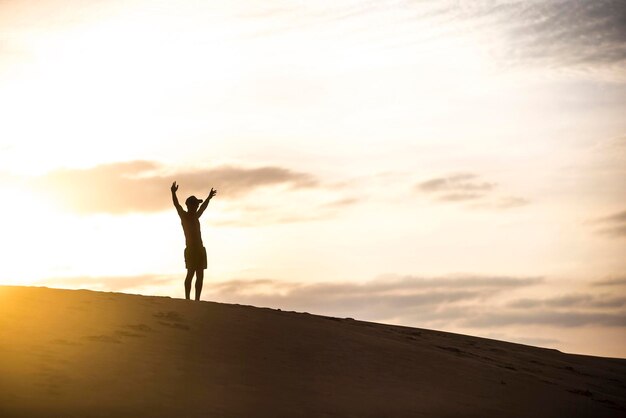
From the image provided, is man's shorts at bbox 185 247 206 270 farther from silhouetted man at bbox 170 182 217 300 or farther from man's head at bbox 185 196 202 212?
man's head at bbox 185 196 202 212

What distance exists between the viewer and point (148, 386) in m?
12.0

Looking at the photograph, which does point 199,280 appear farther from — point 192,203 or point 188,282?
point 192,203

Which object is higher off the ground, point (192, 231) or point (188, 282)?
point (192, 231)

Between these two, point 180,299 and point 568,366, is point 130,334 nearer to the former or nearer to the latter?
point 180,299

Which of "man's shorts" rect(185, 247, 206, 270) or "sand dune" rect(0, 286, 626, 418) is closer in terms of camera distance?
"sand dune" rect(0, 286, 626, 418)

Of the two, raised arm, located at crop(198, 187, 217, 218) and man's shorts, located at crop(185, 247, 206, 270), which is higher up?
raised arm, located at crop(198, 187, 217, 218)

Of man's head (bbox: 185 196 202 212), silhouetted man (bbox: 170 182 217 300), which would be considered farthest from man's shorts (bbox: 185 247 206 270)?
man's head (bbox: 185 196 202 212)

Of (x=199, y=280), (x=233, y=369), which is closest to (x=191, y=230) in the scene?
(x=199, y=280)

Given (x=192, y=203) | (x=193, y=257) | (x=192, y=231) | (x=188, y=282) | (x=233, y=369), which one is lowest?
(x=233, y=369)

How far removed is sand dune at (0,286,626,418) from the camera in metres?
11.5

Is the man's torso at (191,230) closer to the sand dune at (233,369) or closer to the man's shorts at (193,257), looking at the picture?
the man's shorts at (193,257)

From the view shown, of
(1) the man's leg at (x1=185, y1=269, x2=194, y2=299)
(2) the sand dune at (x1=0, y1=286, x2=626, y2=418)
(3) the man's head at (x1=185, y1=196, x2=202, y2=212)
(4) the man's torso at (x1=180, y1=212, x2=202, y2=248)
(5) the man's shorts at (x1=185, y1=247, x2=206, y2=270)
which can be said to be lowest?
(2) the sand dune at (x1=0, y1=286, x2=626, y2=418)

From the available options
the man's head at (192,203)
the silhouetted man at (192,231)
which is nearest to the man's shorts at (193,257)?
the silhouetted man at (192,231)

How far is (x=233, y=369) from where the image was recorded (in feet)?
44.3
